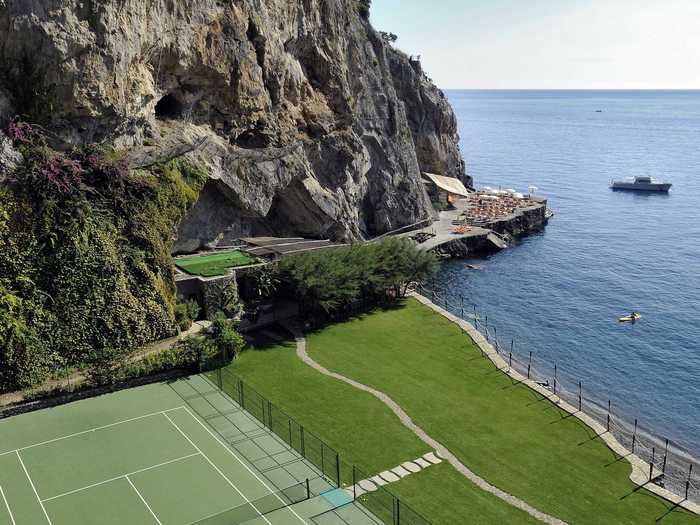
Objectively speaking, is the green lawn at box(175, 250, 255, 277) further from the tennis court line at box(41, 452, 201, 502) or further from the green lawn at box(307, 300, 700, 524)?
the tennis court line at box(41, 452, 201, 502)

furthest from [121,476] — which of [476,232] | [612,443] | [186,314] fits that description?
[476,232]

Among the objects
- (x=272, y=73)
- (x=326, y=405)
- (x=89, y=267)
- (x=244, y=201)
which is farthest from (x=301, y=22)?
(x=326, y=405)

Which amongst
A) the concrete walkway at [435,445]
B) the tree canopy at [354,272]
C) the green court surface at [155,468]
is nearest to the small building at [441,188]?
the tree canopy at [354,272]

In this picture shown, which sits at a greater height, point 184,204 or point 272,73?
point 272,73

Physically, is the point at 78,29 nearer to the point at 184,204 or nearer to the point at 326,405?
the point at 184,204

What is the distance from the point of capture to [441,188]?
101062 millimetres

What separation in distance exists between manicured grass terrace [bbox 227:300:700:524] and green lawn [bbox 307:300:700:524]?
0.23ft

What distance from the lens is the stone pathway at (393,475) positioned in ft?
104

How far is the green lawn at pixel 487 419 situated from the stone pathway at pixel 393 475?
3.34ft

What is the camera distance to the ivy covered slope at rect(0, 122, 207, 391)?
39844mm

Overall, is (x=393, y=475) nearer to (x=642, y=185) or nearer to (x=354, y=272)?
(x=354, y=272)

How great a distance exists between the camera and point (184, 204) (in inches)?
2029

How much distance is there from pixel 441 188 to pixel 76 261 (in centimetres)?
6807

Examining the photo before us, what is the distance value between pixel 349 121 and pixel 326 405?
4601 centimetres
